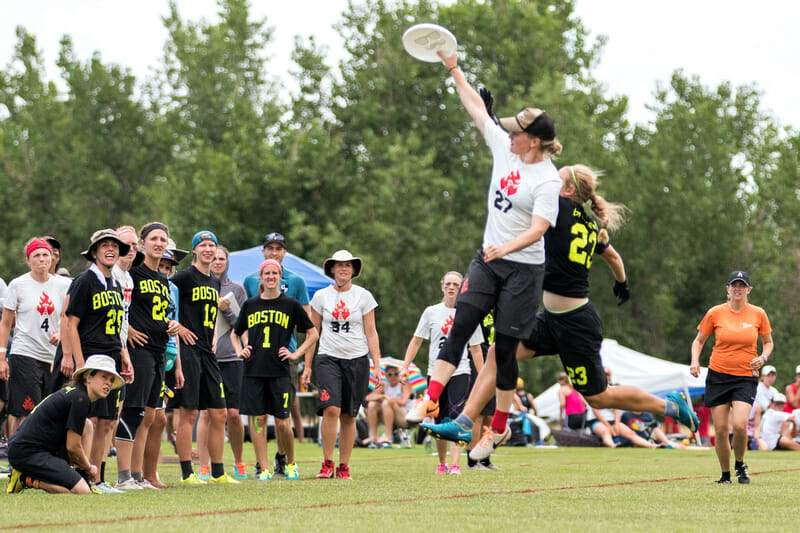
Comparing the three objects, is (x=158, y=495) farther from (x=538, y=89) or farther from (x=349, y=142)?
(x=349, y=142)

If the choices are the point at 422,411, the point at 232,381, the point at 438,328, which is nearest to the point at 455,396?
the point at 438,328

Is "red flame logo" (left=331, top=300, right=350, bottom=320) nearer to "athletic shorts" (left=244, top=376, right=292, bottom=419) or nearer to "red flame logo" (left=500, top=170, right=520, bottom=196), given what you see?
"athletic shorts" (left=244, top=376, right=292, bottom=419)

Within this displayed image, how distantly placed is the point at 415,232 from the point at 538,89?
22.5 feet

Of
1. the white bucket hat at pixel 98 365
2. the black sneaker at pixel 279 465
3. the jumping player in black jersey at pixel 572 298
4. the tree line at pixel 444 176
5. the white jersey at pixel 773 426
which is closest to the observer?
the jumping player in black jersey at pixel 572 298

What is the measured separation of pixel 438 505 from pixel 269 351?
3.77 metres

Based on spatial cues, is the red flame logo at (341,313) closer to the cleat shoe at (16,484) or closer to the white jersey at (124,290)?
the white jersey at (124,290)

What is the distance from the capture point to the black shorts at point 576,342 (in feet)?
24.9

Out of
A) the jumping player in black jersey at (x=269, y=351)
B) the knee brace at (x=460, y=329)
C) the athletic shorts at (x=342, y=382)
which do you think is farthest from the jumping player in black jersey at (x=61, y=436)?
the knee brace at (x=460, y=329)

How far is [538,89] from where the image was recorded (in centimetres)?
3725

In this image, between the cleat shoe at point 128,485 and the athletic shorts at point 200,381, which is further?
the athletic shorts at point 200,381

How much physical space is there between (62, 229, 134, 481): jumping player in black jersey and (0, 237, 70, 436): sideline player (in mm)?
1931

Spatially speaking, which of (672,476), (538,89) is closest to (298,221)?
(538,89)

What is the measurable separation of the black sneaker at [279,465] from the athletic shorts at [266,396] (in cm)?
65

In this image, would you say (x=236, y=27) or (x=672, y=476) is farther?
(x=236, y=27)
